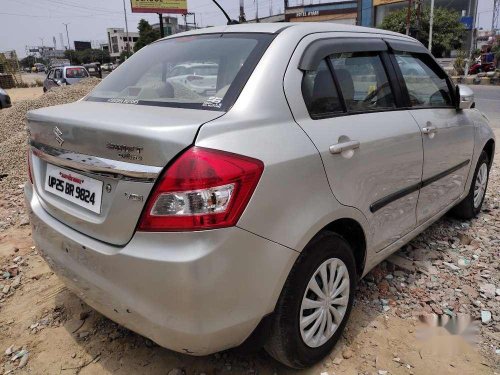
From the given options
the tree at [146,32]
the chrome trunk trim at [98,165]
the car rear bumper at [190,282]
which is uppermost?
the tree at [146,32]

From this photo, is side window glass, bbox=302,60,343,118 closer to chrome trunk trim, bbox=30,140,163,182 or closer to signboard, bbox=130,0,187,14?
chrome trunk trim, bbox=30,140,163,182

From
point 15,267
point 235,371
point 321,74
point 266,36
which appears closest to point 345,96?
point 321,74

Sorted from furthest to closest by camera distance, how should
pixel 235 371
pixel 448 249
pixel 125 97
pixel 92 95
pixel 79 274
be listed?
pixel 448 249
pixel 92 95
pixel 125 97
pixel 235 371
pixel 79 274

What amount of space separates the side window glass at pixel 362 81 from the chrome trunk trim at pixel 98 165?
1.23 metres

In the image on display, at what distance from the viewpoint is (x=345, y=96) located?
239 cm

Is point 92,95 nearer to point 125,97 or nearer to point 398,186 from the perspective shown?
point 125,97

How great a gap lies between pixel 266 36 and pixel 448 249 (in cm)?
245

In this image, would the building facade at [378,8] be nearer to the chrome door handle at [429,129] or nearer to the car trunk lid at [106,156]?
the chrome door handle at [429,129]

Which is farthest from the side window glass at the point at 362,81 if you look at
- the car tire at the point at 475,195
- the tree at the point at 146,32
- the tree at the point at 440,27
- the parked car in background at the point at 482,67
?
the tree at the point at 146,32

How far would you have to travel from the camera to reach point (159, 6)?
32.7 metres

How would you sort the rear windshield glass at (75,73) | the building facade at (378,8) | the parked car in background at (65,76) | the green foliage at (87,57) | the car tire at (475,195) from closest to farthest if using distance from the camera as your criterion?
the car tire at (475,195) < the parked car in background at (65,76) < the rear windshield glass at (75,73) < the building facade at (378,8) < the green foliage at (87,57)

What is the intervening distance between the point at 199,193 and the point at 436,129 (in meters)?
2.08

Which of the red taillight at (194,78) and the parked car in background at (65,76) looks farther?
the parked car in background at (65,76)

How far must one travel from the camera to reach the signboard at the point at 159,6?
104ft
